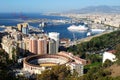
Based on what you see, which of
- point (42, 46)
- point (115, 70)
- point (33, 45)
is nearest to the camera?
point (115, 70)

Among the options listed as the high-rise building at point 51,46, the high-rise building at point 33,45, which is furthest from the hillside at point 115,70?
the high-rise building at point 33,45

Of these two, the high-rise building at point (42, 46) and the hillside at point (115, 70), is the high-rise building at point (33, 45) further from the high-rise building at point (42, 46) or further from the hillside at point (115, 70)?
the hillside at point (115, 70)

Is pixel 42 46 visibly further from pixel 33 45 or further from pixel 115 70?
pixel 115 70

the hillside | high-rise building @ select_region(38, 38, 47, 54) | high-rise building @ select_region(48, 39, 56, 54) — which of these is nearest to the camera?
the hillside

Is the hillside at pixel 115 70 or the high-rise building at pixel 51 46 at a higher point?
the hillside at pixel 115 70

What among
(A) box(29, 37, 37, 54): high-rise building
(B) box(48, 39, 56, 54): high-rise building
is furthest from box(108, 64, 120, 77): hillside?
(A) box(29, 37, 37, 54): high-rise building

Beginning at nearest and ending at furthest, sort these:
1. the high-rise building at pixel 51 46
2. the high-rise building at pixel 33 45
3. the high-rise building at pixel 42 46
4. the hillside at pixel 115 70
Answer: the hillside at pixel 115 70 < the high-rise building at pixel 42 46 < the high-rise building at pixel 33 45 < the high-rise building at pixel 51 46

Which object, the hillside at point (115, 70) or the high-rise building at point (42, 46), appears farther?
the high-rise building at point (42, 46)

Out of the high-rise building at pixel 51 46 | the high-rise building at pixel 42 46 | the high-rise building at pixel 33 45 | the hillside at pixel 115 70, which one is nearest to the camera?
the hillside at pixel 115 70

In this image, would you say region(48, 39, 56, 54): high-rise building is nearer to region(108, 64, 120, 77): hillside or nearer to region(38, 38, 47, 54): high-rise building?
region(38, 38, 47, 54): high-rise building

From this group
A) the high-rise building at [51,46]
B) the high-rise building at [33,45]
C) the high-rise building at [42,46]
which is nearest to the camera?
the high-rise building at [42,46]

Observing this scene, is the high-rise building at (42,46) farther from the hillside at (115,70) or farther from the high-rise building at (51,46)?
the hillside at (115,70)

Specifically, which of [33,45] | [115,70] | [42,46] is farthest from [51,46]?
[115,70]
